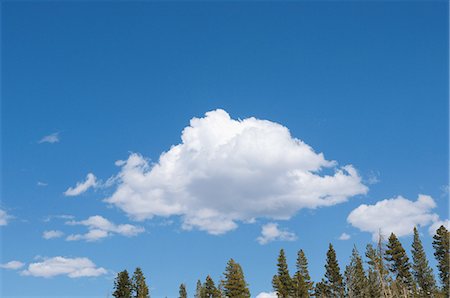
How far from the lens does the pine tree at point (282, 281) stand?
91.0 meters

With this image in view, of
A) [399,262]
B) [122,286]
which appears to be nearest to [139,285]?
[122,286]

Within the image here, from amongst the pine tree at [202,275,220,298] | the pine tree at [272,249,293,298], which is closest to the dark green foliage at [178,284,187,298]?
the pine tree at [202,275,220,298]

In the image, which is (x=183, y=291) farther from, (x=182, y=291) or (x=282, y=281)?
(x=282, y=281)

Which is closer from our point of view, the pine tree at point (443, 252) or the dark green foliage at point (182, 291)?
the pine tree at point (443, 252)

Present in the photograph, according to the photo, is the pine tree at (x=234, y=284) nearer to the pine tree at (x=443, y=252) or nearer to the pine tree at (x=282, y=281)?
the pine tree at (x=282, y=281)

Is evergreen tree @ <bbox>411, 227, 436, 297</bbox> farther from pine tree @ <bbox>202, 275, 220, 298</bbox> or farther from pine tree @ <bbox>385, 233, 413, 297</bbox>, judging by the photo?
pine tree @ <bbox>202, 275, 220, 298</bbox>

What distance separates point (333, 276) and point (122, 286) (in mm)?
42229

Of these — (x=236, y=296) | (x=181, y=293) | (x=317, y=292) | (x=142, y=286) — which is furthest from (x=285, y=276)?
(x=181, y=293)

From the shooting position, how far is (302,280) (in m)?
93.8

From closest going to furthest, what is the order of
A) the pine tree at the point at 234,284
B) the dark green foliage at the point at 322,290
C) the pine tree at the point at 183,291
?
the pine tree at the point at 234,284, the dark green foliage at the point at 322,290, the pine tree at the point at 183,291

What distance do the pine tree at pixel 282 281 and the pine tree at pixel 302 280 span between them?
1.20 metres

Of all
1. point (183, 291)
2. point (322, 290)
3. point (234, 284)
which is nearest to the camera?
point (234, 284)

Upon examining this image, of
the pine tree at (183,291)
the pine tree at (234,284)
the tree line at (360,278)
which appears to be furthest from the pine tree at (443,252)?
the pine tree at (183,291)

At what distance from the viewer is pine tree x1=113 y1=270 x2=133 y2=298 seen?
87.0 meters
